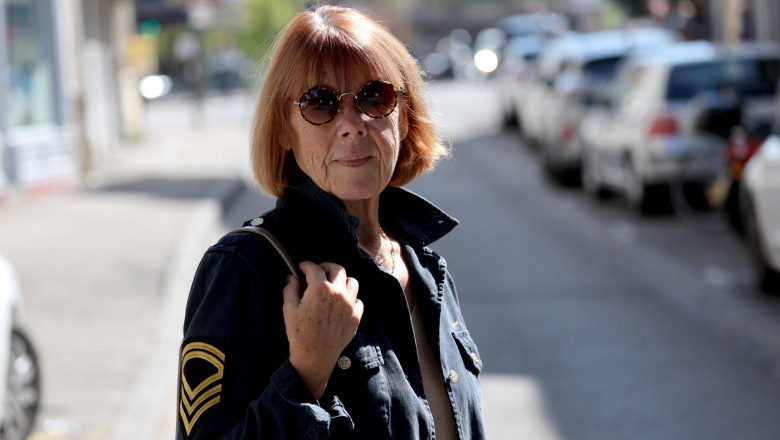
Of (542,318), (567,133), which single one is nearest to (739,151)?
(542,318)

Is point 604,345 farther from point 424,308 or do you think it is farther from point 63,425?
point 424,308

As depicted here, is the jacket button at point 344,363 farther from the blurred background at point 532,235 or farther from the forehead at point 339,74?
the blurred background at point 532,235

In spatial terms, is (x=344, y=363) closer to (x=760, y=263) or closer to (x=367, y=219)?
(x=367, y=219)

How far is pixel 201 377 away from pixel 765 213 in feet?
26.0

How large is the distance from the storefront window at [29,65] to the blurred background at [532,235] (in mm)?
43


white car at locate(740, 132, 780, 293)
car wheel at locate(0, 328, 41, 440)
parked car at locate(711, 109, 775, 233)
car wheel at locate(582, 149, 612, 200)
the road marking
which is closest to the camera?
car wheel at locate(0, 328, 41, 440)

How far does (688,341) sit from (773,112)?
532 cm

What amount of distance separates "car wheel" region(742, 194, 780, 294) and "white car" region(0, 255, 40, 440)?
5.55m

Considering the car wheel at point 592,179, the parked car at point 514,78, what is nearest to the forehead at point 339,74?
the car wheel at point 592,179

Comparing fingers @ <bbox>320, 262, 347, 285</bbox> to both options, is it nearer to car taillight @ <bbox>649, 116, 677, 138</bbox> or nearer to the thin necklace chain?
the thin necklace chain

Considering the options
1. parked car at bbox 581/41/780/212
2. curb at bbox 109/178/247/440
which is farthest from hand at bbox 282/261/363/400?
parked car at bbox 581/41/780/212

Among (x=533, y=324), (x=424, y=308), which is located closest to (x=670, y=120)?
(x=533, y=324)

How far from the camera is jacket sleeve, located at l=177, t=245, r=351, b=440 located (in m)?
2.15

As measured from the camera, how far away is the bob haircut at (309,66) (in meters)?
2.39
